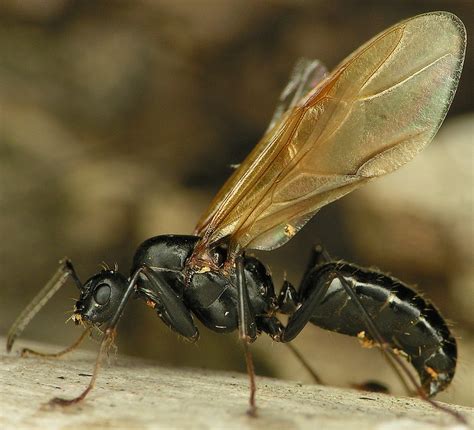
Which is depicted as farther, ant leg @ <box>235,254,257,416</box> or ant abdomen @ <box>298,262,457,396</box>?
ant abdomen @ <box>298,262,457,396</box>

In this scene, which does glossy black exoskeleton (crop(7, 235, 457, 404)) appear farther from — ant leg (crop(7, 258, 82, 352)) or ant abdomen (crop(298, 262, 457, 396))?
ant leg (crop(7, 258, 82, 352))

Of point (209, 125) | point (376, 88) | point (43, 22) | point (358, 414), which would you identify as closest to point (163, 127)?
point (209, 125)

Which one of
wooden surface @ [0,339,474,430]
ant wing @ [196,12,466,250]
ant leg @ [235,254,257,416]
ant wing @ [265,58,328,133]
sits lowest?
wooden surface @ [0,339,474,430]

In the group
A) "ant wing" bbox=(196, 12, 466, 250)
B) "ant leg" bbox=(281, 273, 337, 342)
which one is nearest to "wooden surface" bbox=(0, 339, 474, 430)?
"ant leg" bbox=(281, 273, 337, 342)

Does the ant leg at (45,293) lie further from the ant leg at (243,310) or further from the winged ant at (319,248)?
the ant leg at (243,310)

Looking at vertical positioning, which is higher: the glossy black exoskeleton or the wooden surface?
the glossy black exoskeleton

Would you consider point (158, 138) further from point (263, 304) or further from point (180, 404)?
point (180, 404)

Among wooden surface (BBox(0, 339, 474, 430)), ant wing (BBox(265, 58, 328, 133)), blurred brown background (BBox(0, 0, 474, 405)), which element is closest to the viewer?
wooden surface (BBox(0, 339, 474, 430))

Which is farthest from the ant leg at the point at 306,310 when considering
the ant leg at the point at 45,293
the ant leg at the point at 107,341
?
the ant leg at the point at 45,293
